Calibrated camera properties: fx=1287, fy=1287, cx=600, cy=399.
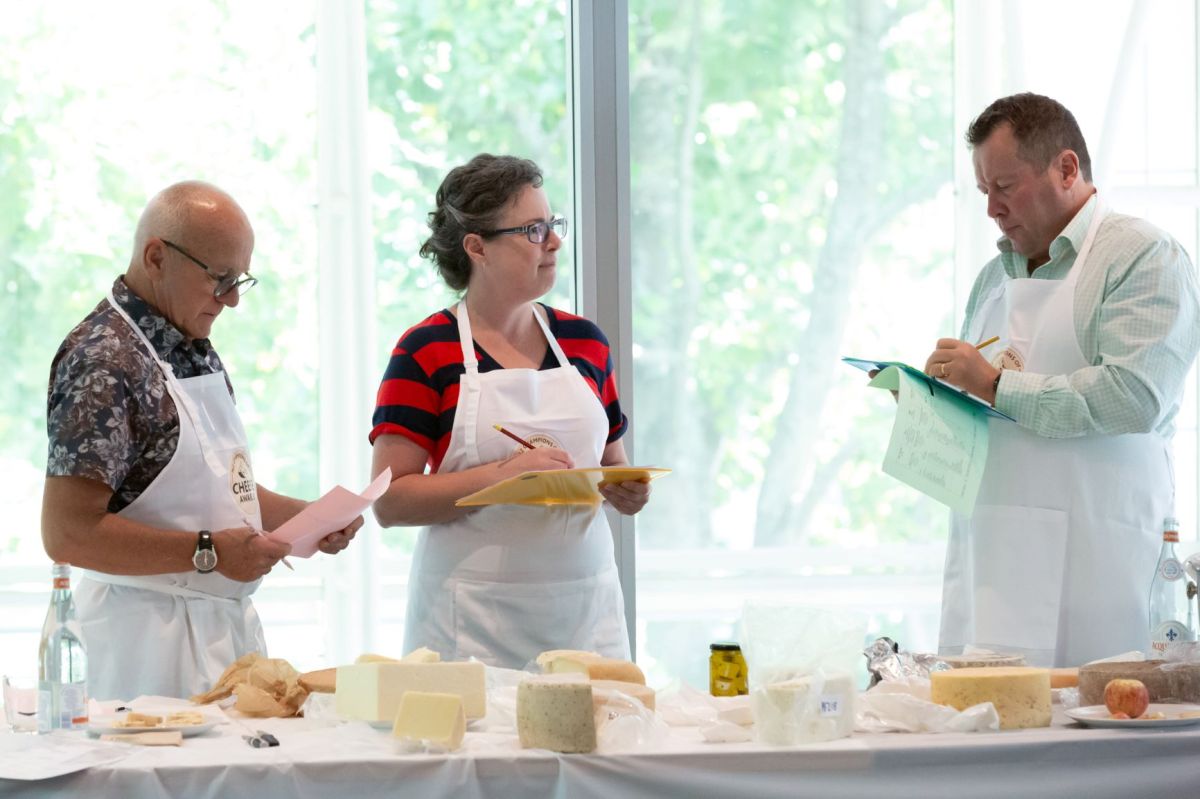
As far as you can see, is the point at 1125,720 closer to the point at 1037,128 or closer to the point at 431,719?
the point at 431,719

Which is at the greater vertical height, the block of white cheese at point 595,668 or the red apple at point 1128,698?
the block of white cheese at point 595,668

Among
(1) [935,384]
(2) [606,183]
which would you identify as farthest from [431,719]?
(2) [606,183]

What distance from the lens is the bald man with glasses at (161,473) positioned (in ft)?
7.30

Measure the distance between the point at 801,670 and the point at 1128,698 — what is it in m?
0.47

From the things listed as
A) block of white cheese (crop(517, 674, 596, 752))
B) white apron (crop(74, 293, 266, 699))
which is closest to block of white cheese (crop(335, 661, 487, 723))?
block of white cheese (crop(517, 674, 596, 752))

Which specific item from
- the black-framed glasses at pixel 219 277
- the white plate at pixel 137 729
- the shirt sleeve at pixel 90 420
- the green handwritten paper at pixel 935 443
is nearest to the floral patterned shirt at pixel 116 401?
the shirt sleeve at pixel 90 420

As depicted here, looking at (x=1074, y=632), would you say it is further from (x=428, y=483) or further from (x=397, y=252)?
(x=397, y=252)

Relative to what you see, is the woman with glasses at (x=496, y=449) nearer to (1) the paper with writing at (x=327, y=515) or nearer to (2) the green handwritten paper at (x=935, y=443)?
(1) the paper with writing at (x=327, y=515)

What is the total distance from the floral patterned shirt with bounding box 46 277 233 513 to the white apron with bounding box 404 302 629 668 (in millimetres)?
584

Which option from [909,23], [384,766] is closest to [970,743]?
[384,766]

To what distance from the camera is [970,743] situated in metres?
1.75

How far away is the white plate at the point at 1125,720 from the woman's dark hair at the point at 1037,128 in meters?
1.22

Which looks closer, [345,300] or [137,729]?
[137,729]

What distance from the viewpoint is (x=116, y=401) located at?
2266 millimetres
